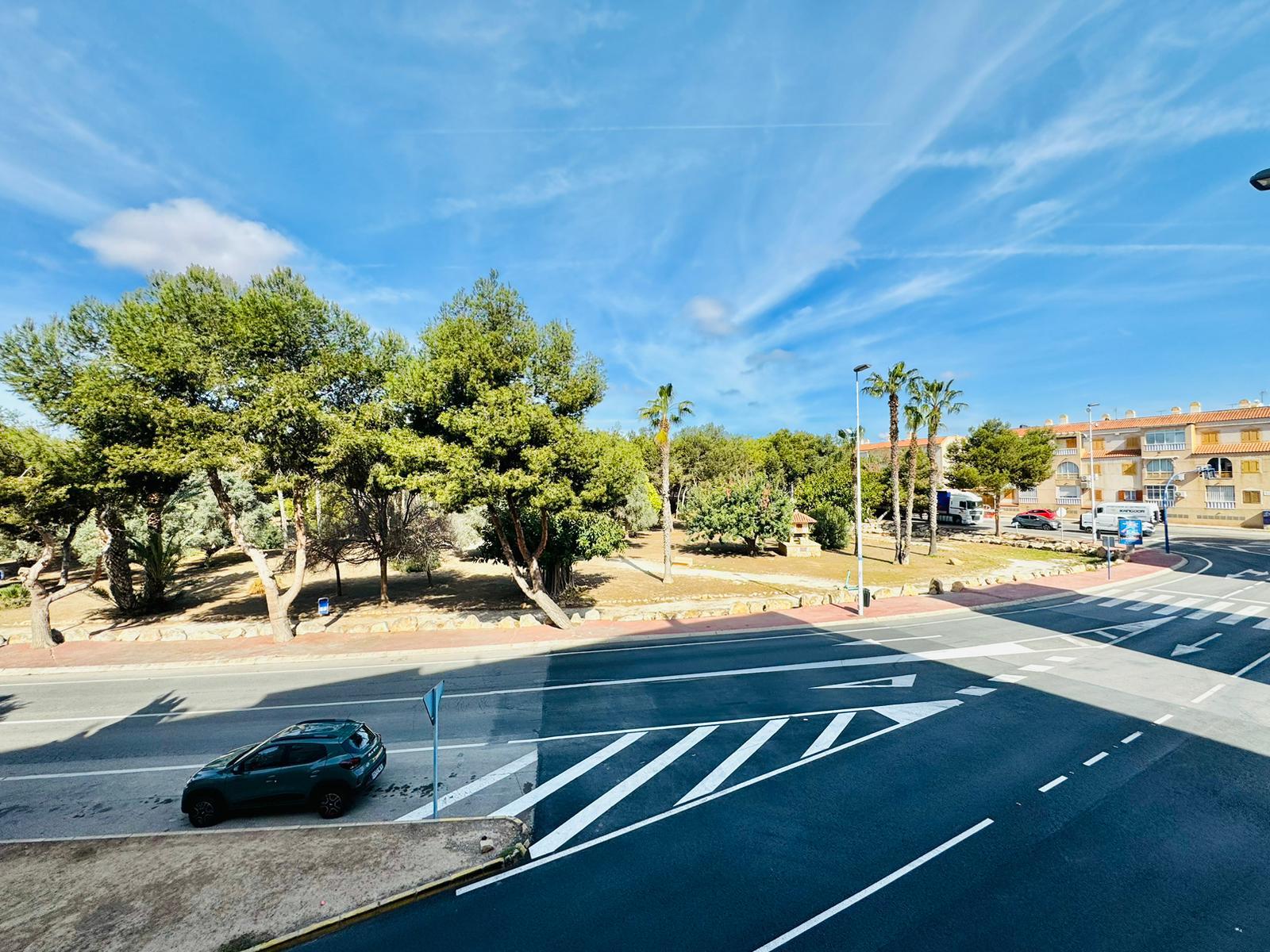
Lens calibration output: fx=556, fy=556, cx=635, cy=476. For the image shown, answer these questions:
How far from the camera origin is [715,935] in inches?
271

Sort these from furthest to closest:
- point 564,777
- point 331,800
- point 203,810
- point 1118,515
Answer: point 1118,515
point 564,777
point 331,800
point 203,810

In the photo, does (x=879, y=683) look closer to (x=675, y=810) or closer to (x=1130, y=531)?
(x=675, y=810)

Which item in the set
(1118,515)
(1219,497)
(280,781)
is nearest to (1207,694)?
(280,781)

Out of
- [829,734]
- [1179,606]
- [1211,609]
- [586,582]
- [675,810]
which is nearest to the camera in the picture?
[675,810]

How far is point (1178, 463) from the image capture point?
205ft

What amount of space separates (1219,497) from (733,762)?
77.7 m

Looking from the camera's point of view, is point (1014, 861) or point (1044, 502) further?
point (1044, 502)

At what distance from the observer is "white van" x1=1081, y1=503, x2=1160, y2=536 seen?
4944cm

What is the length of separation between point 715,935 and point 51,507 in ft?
93.6

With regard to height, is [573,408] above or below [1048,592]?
above

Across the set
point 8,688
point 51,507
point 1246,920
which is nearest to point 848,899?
point 1246,920

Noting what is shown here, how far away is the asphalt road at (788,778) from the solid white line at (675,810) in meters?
0.05

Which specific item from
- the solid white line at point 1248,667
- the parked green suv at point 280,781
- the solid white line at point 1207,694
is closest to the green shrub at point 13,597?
the parked green suv at point 280,781

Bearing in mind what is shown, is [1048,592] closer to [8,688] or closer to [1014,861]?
[1014,861]
